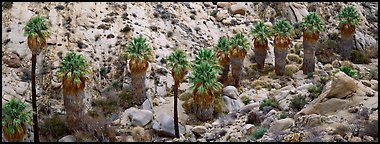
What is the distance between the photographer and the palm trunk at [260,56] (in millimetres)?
56597

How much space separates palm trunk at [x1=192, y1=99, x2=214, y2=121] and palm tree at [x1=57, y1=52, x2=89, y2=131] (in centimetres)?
960

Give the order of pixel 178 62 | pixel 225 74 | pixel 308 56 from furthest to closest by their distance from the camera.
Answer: pixel 308 56, pixel 225 74, pixel 178 62

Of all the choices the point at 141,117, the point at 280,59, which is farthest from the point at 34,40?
the point at 280,59

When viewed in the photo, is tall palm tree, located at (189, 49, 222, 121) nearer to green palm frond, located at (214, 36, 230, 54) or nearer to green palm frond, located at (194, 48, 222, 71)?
green palm frond, located at (194, 48, 222, 71)

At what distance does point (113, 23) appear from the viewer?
58906 mm

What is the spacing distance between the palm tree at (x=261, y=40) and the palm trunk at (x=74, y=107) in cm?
1899

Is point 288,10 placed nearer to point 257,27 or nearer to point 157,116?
point 257,27

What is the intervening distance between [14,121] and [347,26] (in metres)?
36.3

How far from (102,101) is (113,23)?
11678mm

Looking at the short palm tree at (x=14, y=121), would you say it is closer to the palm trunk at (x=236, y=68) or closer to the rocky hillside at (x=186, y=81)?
the rocky hillside at (x=186, y=81)

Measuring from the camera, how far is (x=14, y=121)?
4012 centimetres

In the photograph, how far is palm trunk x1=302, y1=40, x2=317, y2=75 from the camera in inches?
2184

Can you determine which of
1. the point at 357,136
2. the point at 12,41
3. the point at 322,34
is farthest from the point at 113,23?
the point at 357,136

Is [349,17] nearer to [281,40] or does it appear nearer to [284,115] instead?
[281,40]
